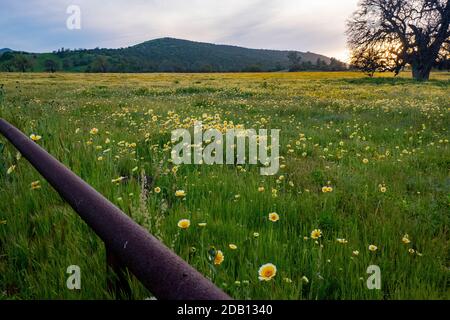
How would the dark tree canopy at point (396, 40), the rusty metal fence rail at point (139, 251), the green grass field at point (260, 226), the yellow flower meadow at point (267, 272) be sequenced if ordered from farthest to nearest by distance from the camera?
the dark tree canopy at point (396, 40)
the green grass field at point (260, 226)
the yellow flower meadow at point (267, 272)
the rusty metal fence rail at point (139, 251)

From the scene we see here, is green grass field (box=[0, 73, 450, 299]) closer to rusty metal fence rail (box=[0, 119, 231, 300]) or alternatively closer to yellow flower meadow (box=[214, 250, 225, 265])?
yellow flower meadow (box=[214, 250, 225, 265])

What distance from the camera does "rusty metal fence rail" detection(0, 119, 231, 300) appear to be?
1010 mm

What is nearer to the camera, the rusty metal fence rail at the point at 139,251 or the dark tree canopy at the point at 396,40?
the rusty metal fence rail at the point at 139,251

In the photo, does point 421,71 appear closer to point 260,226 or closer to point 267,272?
point 260,226

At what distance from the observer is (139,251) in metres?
1.22

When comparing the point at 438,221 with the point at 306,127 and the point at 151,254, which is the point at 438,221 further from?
the point at 306,127

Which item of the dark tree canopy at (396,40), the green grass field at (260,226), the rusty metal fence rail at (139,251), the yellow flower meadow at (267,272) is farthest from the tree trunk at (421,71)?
the rusty metal fence rail at (139,251)

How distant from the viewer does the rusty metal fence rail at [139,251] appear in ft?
3.31

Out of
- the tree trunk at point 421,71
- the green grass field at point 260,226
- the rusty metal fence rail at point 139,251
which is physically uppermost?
the tree trunk at point 421,71

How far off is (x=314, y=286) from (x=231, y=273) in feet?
1.78

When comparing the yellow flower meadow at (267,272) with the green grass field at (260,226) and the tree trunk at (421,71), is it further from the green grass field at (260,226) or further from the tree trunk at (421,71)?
the tree trunk at (421,71)

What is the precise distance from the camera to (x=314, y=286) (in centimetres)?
222
